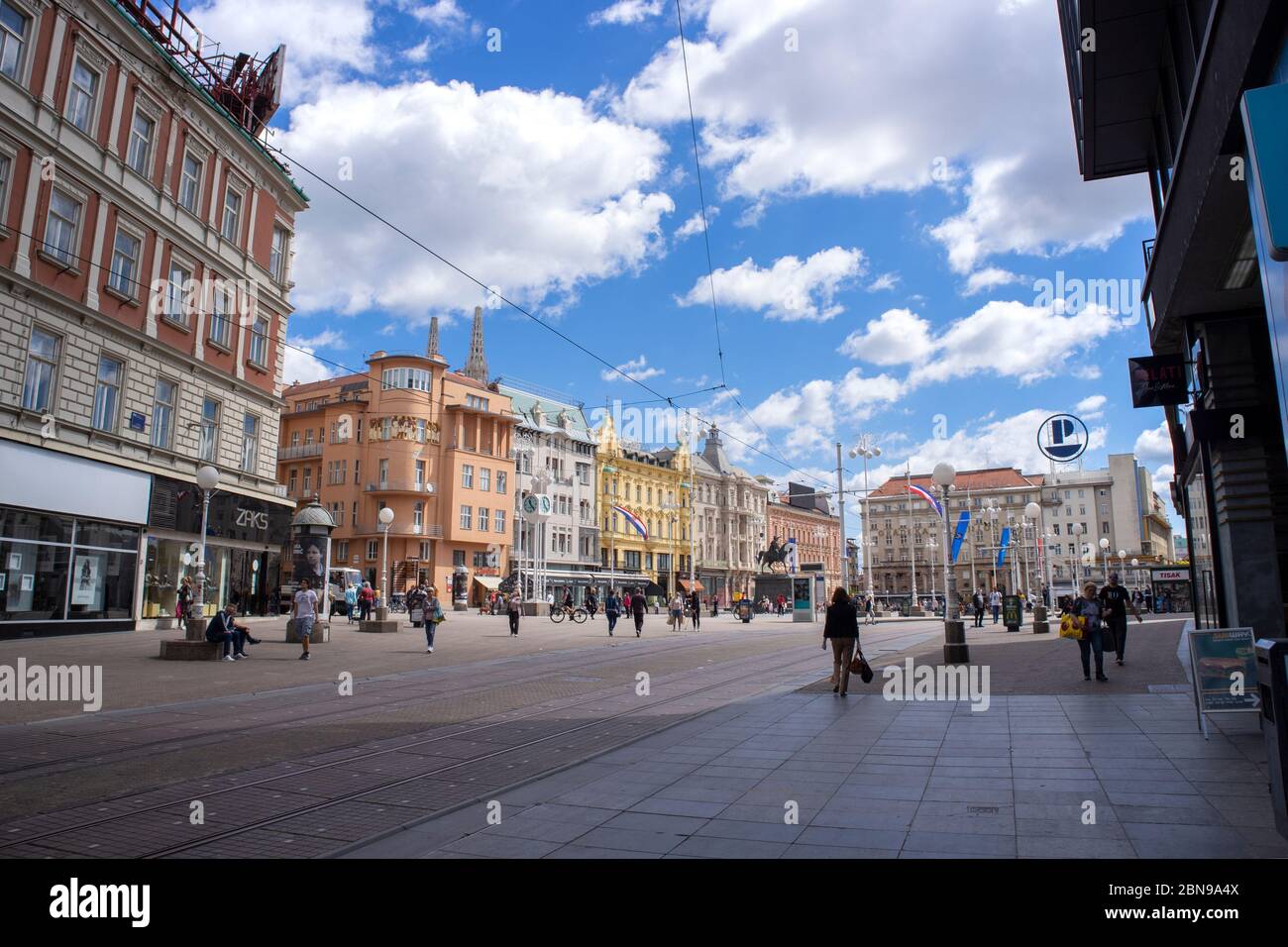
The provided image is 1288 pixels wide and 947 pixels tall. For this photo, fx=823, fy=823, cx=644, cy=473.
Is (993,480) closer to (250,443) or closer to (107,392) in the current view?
(250,443)

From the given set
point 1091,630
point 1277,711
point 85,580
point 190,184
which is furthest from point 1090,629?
point 190,184

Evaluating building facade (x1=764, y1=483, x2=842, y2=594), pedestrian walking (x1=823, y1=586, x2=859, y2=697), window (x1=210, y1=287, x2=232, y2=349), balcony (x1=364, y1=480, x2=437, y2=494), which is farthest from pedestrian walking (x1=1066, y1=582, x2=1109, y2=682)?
building facade (x1=764, y1=483, x2=842, y2=594)

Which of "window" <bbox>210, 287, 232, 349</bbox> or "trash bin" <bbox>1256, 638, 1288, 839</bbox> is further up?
"window" <bbox>210, 287, 232, 349</bbox>

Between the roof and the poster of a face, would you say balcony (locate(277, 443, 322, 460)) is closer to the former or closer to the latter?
the poster of a face

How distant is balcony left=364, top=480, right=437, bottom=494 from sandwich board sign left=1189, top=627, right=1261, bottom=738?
5557cm

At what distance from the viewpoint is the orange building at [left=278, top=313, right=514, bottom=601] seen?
6038cm

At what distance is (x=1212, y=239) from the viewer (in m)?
9.34

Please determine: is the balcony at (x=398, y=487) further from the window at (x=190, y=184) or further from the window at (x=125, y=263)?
the window at (x=125, y=263)

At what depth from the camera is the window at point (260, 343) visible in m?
31.7

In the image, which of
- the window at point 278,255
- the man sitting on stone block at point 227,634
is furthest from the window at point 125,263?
the man sitting on stone block at point 227,634

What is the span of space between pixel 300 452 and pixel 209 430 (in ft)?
126

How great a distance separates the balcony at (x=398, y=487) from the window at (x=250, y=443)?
27558mm

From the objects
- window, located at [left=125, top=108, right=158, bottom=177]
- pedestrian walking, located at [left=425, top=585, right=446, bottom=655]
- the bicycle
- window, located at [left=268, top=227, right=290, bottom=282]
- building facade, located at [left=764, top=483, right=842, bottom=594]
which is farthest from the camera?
building facade, located at [left=764, top=483, right=842, bottom=594]
